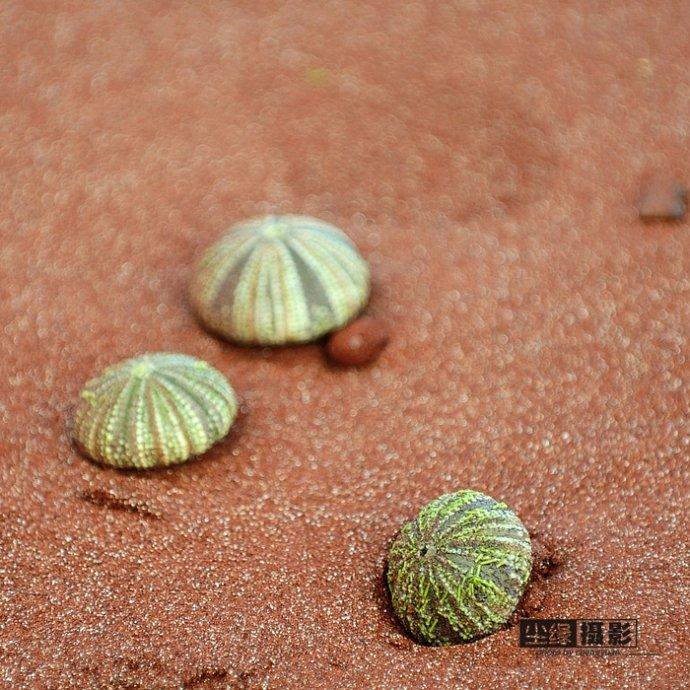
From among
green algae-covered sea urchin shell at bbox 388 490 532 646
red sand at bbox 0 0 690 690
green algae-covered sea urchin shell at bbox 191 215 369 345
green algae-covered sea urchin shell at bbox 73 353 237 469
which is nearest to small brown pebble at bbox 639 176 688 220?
red sand at bbox 0 0 690 690

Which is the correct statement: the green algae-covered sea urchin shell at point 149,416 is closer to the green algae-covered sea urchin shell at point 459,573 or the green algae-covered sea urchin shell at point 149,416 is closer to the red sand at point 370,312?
the red sand at point 370,312

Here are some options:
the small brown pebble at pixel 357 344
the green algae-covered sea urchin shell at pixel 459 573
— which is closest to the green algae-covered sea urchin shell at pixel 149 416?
the small brown pebble at pixel 357 344

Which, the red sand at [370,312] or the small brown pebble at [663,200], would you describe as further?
the small brown pebble at [663,200]

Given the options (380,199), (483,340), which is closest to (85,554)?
(483,340)

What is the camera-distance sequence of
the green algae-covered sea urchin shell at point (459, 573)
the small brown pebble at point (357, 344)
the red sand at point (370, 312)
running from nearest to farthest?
the green algae-covered sea urchin shell at point (459, 573) < the red sand at point (370, 312) < the small brown pebble at point (357, 344)

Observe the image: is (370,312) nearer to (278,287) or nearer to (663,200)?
(278,287)

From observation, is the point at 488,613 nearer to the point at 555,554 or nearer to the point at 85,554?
the point at 555,554
